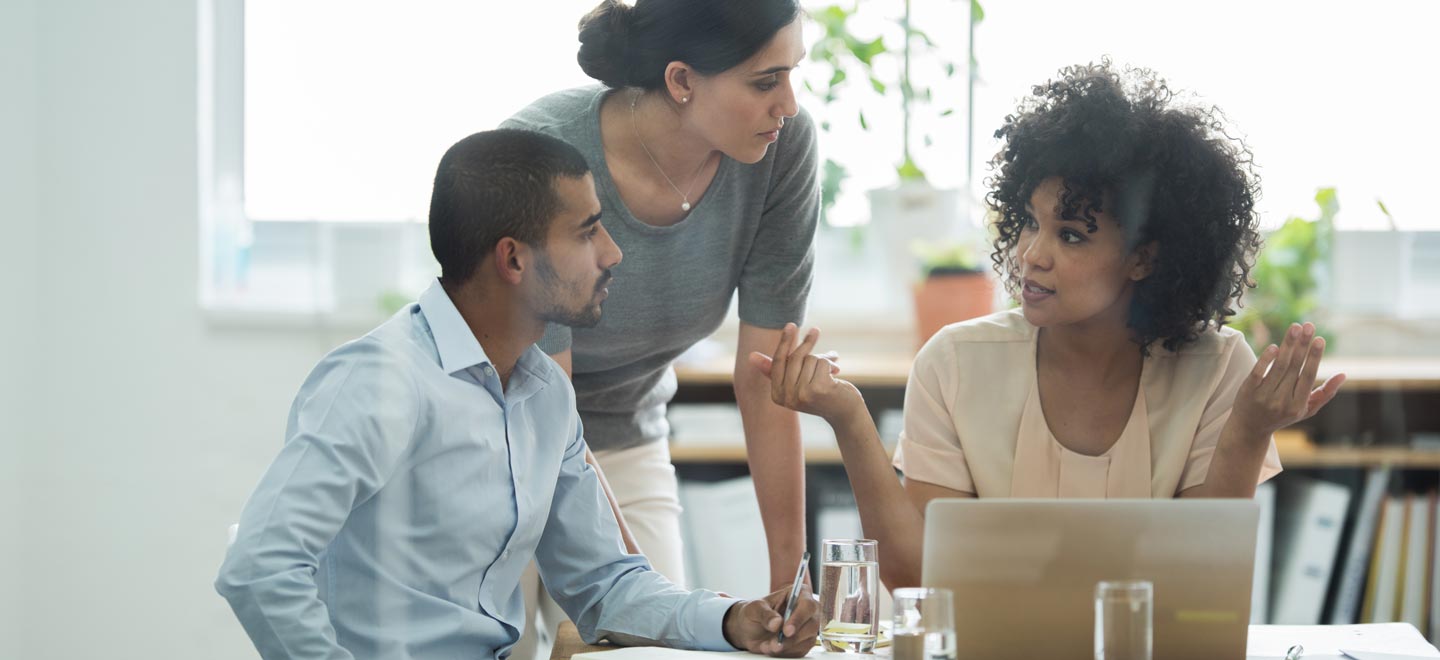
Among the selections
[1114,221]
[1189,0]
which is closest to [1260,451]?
[1114,221]

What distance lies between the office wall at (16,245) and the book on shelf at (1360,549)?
6.62ft

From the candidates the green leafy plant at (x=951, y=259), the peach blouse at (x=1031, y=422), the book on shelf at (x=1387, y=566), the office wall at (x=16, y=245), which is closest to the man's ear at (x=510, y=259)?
the office wall at (x=16, y=245)

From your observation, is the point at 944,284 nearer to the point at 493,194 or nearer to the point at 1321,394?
the point at 1321,394

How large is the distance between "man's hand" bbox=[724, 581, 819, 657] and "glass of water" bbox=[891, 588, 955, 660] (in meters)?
0.17

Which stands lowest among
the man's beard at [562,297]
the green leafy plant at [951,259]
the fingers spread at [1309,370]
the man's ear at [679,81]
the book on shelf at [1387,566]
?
the book on shelf at [1387,566]

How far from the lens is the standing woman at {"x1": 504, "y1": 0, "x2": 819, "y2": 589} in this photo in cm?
126

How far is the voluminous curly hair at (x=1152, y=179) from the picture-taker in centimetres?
131

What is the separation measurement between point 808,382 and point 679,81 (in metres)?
0.33

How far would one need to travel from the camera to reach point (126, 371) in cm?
105

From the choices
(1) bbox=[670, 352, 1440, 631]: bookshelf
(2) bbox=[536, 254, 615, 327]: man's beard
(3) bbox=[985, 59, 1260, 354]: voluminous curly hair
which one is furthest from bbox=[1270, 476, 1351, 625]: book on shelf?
(2) bbox=[536, 254, 615, 327]: man's beard

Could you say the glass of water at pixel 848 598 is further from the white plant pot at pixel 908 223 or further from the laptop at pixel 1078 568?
the white plant pot at pixel 908 223

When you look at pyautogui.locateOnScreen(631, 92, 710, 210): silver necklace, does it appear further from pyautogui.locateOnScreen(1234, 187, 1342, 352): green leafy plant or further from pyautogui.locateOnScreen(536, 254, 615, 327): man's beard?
pyautogui.locateOnScreen(1234, 187, 1342, 352): green leafy plant

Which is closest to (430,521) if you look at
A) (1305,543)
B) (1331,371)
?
(1331,371)

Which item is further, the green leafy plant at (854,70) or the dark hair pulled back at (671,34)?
the green leafy plant at (854,70)
